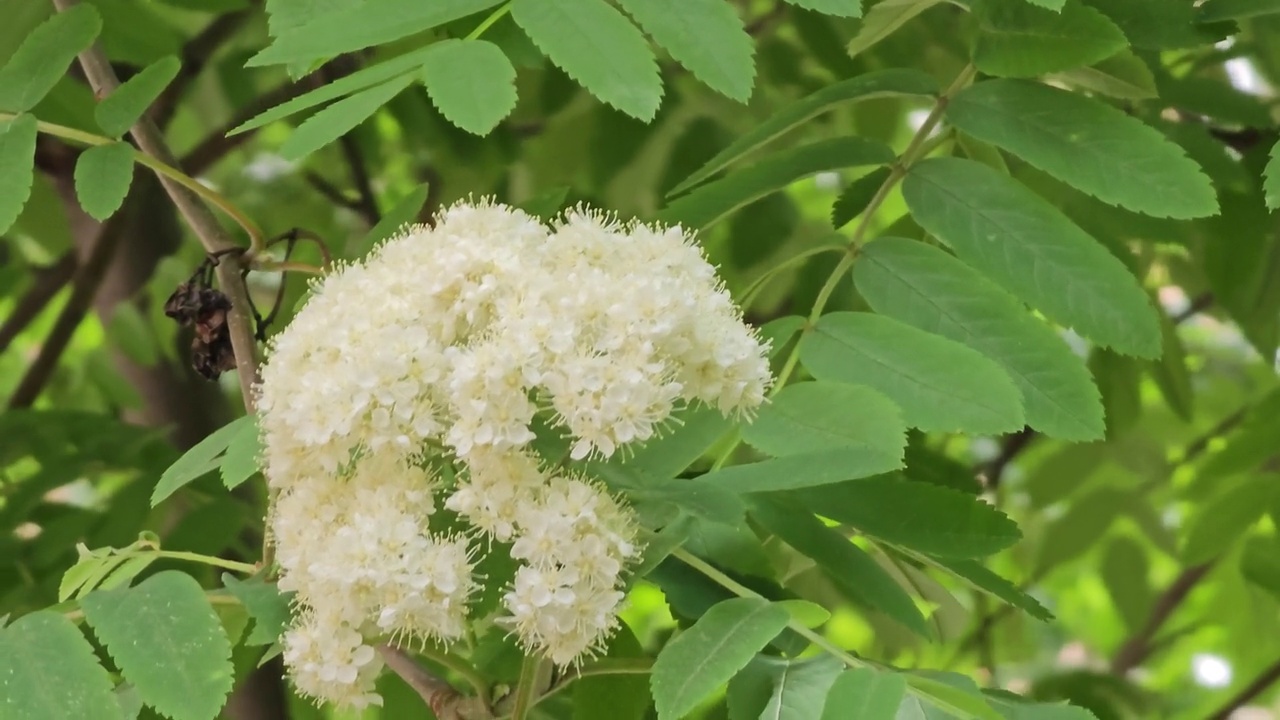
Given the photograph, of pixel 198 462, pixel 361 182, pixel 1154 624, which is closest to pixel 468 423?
pixel 198 462

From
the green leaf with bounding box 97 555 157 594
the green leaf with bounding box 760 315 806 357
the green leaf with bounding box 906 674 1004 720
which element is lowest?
the green leaf with bounding box 97 555 157 594

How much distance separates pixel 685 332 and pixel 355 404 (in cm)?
18

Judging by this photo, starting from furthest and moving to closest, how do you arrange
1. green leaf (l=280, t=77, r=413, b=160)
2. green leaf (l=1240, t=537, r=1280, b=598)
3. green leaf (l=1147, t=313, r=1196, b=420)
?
green leaf (l=1147, t=313, r=1196, b=420), green leaf (l=1240, t=537, r=1280, b=598), green leaf (l=280, t=77, r=413, b=160)

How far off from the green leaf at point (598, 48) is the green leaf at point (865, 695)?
309mm

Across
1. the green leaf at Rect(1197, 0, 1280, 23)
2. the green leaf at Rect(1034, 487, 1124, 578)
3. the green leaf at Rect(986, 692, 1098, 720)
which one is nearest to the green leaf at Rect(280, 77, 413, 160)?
the green leaf at Rect(986, 692, 1098, 720)

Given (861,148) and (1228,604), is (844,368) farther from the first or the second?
(1228,604)

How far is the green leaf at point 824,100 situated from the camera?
0.97 meters

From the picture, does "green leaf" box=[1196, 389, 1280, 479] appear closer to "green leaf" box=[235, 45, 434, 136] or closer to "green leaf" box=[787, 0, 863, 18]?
"green leaf" box=[787, 0, 863, 18]

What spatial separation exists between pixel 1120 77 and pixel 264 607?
0.74 metres

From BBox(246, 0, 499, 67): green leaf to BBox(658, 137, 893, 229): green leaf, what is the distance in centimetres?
27

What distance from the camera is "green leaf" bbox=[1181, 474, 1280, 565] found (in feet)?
4.29

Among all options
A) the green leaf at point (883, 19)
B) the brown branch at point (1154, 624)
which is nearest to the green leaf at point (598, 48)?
the green leaf at point (883, 19)

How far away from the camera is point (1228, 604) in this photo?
1.98 m

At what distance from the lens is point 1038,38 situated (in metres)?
0.92
